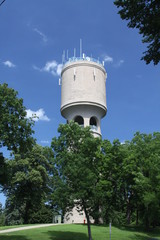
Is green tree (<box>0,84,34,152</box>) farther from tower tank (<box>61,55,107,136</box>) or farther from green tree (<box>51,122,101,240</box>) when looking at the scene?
tower tank (<box>61,55,107,136</box>)

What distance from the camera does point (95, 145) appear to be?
19.5m

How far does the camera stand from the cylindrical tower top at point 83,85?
36.2m

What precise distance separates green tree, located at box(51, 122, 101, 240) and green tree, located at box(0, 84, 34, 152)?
81.2 inches

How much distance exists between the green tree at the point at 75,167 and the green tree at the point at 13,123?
2.06 m

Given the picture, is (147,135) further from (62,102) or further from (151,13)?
(151,13)

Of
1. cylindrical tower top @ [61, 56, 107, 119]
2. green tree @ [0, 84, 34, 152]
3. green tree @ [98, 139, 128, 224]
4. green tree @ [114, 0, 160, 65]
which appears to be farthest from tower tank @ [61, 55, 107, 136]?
green tree @ [114, 0, 160, 65]

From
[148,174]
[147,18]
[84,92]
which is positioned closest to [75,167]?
[147,18]

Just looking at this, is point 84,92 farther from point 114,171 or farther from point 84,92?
point 114,171

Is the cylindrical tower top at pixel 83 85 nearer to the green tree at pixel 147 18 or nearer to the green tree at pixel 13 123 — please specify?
the green tree at pixel 13 123

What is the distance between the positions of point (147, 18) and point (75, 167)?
33.9 ft

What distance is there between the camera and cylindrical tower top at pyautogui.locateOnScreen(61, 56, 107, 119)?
36.2 metres

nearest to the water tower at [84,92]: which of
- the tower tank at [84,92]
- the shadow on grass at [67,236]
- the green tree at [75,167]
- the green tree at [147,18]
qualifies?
the tower tank at [84,92]

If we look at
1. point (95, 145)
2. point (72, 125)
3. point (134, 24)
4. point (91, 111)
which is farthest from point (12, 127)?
point (91, 111)

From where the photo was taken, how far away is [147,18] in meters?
11.2
